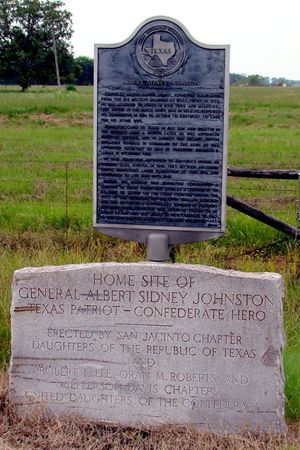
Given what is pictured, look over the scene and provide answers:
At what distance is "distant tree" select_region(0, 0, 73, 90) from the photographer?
230 ft

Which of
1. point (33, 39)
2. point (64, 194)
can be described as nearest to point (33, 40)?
point (33, 39)

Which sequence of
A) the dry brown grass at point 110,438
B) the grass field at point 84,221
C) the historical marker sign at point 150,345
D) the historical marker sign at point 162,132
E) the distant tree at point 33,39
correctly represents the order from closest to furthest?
the dry brown grass at point 110,438, the historical marker sign at point 150,345, the historical marker sign at point 162,132, the grass field at point 84,221, the distant tree at point 33,39

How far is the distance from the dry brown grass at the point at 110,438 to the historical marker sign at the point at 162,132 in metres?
1.31

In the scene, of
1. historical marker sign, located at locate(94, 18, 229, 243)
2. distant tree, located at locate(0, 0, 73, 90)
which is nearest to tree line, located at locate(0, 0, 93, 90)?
distant tree, located at locate(0, 0, 73, 90)

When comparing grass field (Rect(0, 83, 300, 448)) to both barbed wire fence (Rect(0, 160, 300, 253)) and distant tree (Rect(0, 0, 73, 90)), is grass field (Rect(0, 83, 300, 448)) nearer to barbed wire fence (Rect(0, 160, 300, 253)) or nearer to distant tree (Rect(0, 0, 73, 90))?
barbed wire fence (Rect(0, 160, 300, 253))

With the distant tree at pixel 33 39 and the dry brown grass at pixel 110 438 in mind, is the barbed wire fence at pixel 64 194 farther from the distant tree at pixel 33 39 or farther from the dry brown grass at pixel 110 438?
A: the distant tree at pixel 33 39

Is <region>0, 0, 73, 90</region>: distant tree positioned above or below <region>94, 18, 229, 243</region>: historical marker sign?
above

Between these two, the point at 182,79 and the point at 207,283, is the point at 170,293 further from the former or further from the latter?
the point at 182,79

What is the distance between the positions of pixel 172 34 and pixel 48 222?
19.7 feet

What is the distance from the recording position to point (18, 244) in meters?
10.2

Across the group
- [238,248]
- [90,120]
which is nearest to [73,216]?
[238,248]

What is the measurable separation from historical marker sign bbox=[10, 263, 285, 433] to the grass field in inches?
21.3

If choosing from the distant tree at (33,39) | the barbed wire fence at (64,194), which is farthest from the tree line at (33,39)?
the barbed wire fence at (64,194)

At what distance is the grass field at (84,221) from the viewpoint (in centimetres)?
742
